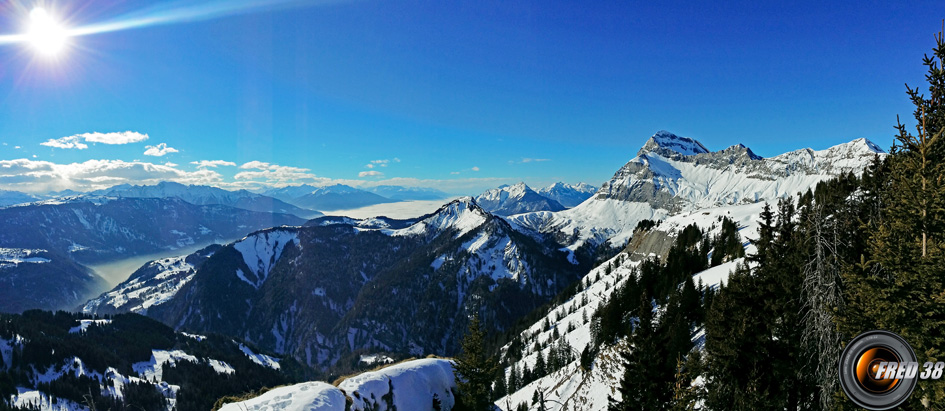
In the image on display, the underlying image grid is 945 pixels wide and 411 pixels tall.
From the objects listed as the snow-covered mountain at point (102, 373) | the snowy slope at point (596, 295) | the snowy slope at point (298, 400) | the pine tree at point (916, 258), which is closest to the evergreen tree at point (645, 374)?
the pine tree at point (916, 258)

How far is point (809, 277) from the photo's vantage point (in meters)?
14.3

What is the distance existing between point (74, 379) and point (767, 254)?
24945 centimetres

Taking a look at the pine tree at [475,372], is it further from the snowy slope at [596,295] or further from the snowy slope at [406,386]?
the snowy slope at [596,295]

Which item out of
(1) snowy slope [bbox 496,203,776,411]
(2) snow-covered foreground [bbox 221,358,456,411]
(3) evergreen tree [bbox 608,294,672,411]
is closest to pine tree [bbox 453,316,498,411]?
(2) snow-covered foreground [bbox 221,358,456,411]

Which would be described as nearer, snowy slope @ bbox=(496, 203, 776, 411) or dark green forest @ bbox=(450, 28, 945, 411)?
dark green forest @ bbox=(450, 28, 945, 411)

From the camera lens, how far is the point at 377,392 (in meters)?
30.5

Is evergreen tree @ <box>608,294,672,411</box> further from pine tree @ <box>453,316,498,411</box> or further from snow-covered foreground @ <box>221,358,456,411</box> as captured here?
snow-covered foreground @ <box>221,358,456,411</box>

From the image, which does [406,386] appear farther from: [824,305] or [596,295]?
[596,295]

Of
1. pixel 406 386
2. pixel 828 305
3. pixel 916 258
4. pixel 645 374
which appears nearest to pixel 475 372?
pixel 406 386
